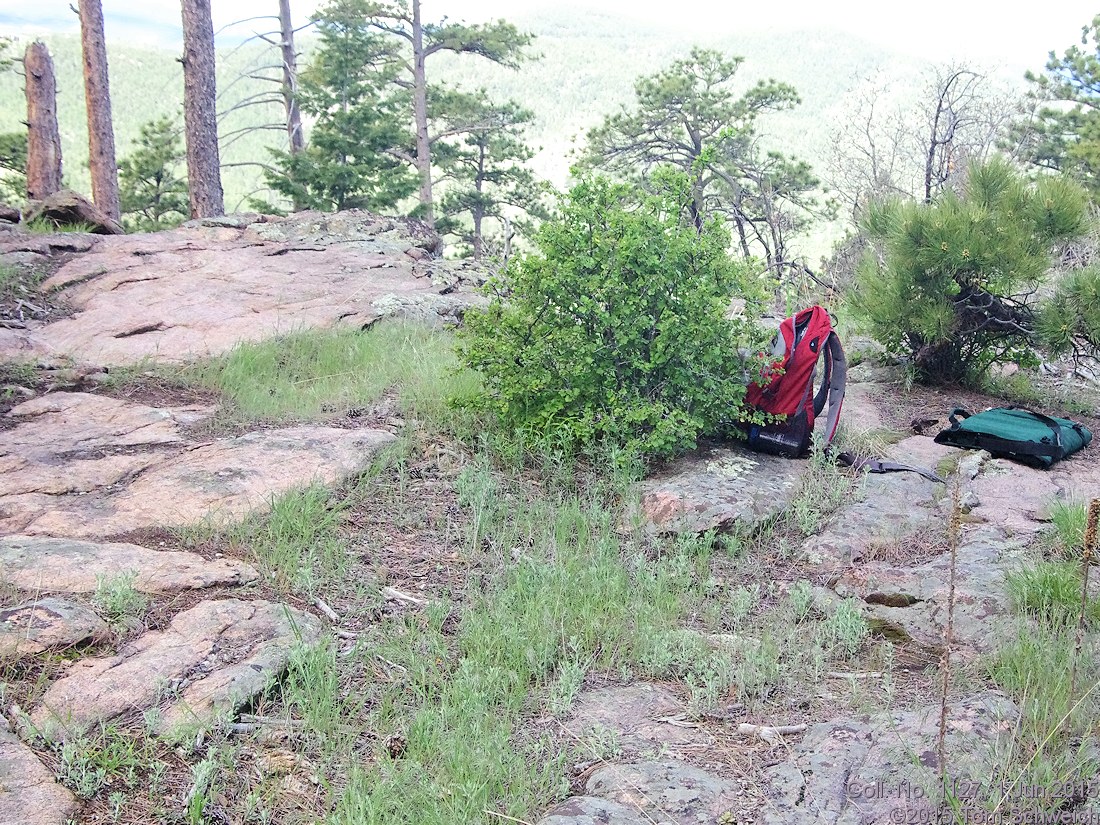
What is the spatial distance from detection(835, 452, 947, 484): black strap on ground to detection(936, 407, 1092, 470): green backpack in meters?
0.49

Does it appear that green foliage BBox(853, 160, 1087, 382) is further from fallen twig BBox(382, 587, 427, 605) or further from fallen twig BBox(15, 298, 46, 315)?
fallen twig BBox(15, 298, 46, 315)

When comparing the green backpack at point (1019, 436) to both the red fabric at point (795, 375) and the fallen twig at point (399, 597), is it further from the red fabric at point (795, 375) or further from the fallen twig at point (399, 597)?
the fallen twig at point (399, 597)

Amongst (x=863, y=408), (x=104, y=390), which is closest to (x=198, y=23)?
(x=104, y=390)

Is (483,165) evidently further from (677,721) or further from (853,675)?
A: (677,721)

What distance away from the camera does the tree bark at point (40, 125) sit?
12.3 metres

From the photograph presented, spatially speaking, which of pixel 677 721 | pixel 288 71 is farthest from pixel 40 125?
pixel 677 721

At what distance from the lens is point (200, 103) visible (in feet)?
38.9

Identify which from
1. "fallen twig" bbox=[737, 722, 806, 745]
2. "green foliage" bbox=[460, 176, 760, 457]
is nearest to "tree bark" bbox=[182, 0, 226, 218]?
"green foliage" bbox=[460, 176, 760, 457]

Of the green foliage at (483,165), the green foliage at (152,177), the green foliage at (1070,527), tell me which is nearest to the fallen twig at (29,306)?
the green foliage at (1070,527)

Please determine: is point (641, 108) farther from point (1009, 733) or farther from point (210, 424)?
point (1009, 733)

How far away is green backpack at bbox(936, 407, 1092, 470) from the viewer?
187 inches

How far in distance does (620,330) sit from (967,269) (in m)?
2.97

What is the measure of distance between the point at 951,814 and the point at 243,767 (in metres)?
1.76

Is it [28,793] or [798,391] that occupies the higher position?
[798,391]
